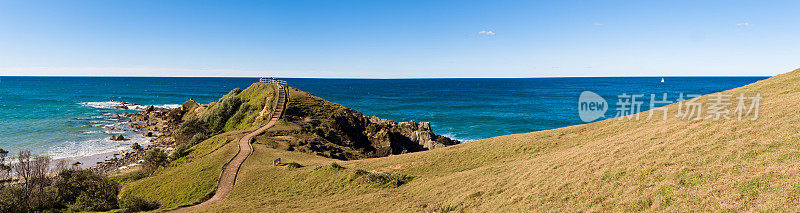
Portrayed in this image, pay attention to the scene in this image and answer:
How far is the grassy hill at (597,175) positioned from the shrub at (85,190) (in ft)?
29.4

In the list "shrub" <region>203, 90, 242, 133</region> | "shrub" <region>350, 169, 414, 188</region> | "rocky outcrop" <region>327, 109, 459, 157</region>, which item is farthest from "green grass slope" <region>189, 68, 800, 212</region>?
"shrub" <region>203, 90, 242, 133</region>

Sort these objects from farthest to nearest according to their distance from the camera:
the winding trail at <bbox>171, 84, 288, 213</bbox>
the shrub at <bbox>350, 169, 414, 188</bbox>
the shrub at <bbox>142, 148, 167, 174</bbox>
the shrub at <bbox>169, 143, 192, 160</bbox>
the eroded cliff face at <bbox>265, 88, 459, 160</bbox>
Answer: the eroded cliff face at <bbox>265, 88, 459, 160</bbox> < the shrub at <bbox>169, 143, 192, 160</bbox> < the shrub at <bbox>142, 148, 167, 174</bbox> < the winding trail at <bbox>171, 84, 288, 213</bbox> < the shrub at <bbox>350, 169, 414, 188</bbox>

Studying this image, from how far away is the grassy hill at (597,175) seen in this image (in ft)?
35.2

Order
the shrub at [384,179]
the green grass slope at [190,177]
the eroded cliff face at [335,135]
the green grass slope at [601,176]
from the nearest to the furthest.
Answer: the green grass slope at [601,176]
the shrub at [384,179]
the green grass slope at [190,177]
the eroded cliff face at [335,135]

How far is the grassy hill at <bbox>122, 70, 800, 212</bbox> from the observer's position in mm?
10734

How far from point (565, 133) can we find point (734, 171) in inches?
617

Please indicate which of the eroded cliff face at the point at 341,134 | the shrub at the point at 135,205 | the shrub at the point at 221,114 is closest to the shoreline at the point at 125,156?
the shrub at the point at 221,114

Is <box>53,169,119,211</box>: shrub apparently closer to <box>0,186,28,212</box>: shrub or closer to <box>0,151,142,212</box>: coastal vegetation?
<box>0,151,142,212</box>: coastal vegetation

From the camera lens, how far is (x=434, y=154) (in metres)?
28.3

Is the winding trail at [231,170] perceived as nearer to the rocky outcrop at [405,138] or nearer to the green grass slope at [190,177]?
the green grass slope at [190,177]

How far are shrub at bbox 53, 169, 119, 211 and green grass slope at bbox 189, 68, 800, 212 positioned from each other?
29.4ft

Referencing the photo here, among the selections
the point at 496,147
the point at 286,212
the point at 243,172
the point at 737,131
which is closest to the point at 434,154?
the point at 496,147

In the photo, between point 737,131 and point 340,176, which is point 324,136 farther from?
point 737,131

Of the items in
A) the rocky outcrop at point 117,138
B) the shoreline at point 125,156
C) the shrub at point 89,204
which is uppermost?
the shrub at point 89,204
